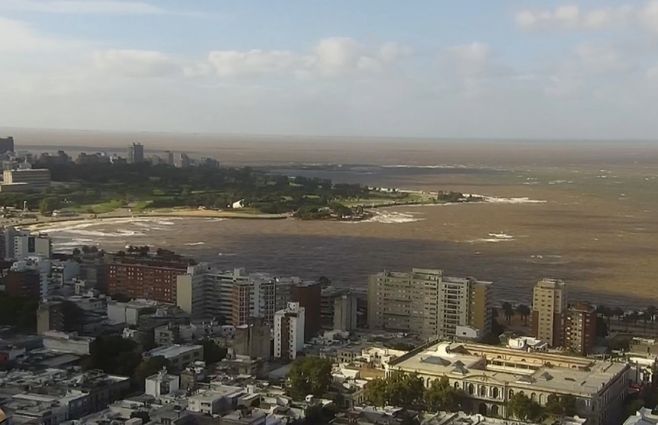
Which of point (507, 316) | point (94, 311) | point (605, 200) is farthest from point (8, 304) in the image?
point (605, 200)

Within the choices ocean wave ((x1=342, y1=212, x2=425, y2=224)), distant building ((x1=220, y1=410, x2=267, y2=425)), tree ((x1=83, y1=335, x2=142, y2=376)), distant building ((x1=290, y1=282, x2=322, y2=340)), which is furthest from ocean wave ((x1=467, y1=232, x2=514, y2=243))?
distant building ((x1=220, y1=410, x2=267, y2=425))

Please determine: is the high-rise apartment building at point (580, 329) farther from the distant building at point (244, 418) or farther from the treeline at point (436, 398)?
the distant building at point (244, 418)

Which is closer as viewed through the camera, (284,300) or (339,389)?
(339,389)

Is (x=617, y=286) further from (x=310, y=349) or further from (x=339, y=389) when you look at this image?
(x=339, y=389)

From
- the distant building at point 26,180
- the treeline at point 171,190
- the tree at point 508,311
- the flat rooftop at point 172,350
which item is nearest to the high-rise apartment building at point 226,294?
the flat rooftop at point 172,350

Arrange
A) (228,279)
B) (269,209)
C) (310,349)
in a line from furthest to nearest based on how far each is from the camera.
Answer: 1. (269,209)
2. (228,279)
3. (310,349)

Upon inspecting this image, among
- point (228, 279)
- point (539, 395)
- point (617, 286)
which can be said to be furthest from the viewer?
point (617, 286)
